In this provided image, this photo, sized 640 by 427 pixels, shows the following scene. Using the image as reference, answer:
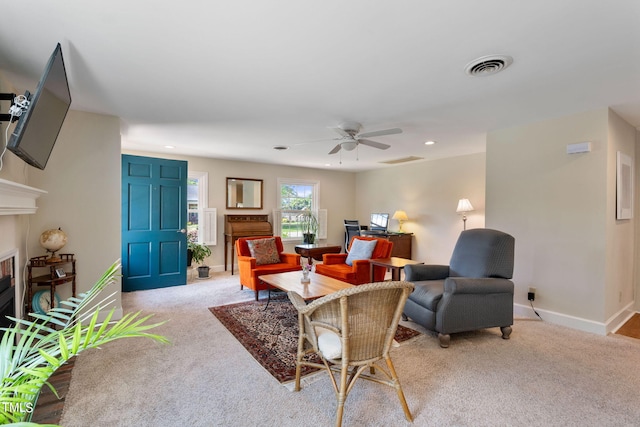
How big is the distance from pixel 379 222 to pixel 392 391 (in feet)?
17.0

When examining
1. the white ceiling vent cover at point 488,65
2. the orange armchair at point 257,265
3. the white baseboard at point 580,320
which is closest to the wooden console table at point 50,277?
the orange armchair at point 257,265

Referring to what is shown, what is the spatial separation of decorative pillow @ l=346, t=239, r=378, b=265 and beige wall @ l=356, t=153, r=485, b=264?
217cm

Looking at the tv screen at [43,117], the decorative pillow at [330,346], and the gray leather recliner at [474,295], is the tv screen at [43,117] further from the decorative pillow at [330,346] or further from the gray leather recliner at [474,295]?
the gray leather recliner at [474,295]

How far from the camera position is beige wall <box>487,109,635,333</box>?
3.11 meters

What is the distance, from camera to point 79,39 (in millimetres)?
1923

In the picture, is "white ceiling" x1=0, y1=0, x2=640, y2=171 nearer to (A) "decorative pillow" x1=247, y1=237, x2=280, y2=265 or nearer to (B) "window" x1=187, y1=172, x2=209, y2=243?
(A) "decorative pillow" x1=247, y1=237, x2=280, y2=265

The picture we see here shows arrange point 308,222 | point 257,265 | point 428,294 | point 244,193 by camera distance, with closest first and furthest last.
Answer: point 428,294 → point 257,265 → point 244,193 → point 308,222

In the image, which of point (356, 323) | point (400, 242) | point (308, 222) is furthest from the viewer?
point (308, 222)

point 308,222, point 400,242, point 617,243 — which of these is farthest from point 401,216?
point 617,243

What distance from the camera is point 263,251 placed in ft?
15.0

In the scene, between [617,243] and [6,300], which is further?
[617,243]

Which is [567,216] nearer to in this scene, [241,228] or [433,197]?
[433,197]

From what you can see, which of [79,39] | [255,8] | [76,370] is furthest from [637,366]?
[79,39]

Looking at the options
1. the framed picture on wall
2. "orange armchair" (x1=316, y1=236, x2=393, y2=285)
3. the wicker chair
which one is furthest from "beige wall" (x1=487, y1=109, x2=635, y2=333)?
the wicker chair
